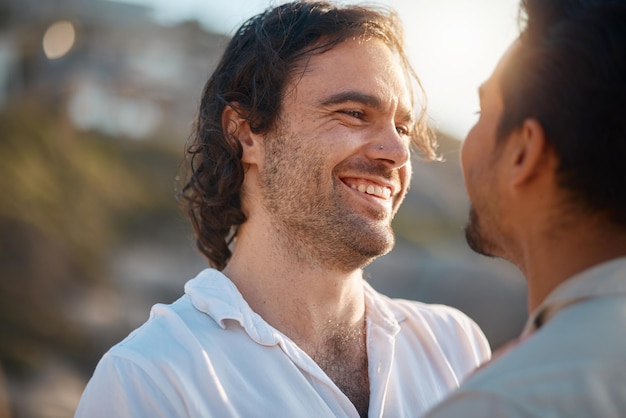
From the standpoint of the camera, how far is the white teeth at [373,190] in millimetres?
3342

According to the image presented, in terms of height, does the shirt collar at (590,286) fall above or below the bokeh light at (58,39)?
below

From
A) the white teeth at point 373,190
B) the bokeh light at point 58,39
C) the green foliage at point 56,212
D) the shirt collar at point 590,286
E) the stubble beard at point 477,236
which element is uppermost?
the bokeh light at point 58,39

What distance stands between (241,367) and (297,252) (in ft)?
2.14

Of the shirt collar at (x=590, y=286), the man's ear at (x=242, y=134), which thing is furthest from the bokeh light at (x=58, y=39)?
the shirt collar at (x=590, y=286)

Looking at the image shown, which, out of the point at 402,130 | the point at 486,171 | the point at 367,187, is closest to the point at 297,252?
the point at 367,187

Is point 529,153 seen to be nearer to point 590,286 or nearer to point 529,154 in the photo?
point 529,154

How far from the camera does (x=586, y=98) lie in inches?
66.6

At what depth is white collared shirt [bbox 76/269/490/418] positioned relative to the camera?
263 centimetres

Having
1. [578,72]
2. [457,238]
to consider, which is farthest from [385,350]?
[457,238]

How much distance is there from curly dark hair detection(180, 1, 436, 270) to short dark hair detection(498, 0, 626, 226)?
6.03 ft

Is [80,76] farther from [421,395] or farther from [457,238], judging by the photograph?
[421,395]

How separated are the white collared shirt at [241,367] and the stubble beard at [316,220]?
0.32 meters

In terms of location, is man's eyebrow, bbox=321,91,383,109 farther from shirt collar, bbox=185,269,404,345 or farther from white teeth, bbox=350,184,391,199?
shirt collar, bbox=185,269,404,345

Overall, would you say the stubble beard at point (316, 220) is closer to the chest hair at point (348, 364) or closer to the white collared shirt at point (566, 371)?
the chest hair at point (348, 364)
